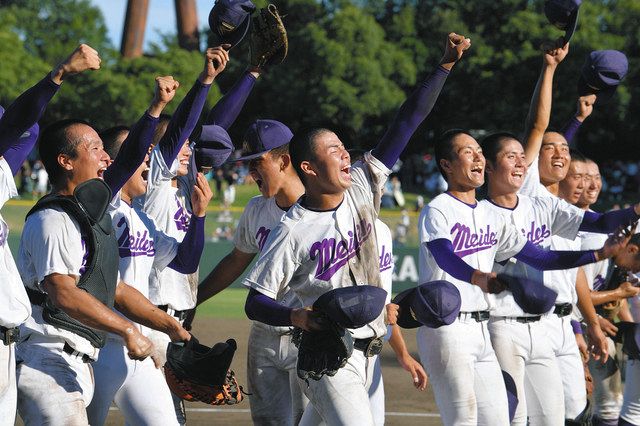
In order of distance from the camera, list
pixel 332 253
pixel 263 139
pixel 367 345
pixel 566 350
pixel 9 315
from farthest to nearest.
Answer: pixel 566 350, pixel 263 139, pixel 367 345, pixel 332 253, pixel 9 315

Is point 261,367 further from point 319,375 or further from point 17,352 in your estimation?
point 17,352

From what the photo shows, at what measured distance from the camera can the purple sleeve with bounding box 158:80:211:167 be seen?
244 inches

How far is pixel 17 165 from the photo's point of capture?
5.71 meters

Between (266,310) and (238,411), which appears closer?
(266,310)

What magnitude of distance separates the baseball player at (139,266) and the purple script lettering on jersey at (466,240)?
1521 mm

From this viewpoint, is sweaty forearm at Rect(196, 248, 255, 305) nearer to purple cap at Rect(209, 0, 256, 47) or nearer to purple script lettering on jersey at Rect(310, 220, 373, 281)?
purple script lettering on jersey at Rect(310, 220, 373, 281)

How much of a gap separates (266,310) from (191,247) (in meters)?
1.07

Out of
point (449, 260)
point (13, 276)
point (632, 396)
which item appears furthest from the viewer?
point (632, 396)

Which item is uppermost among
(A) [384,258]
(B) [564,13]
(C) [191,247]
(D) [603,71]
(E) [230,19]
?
(B) [564,13]

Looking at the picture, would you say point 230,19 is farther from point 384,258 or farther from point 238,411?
Answer: point 238,411

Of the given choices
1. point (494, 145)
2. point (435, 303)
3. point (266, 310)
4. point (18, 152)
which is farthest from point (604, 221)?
point (18, 152)

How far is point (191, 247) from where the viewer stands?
19.9 ft

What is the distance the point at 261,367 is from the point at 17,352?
58.1 inches

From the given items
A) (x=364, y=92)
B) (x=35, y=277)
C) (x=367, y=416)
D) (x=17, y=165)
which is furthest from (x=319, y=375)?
(x=364, y=92)
